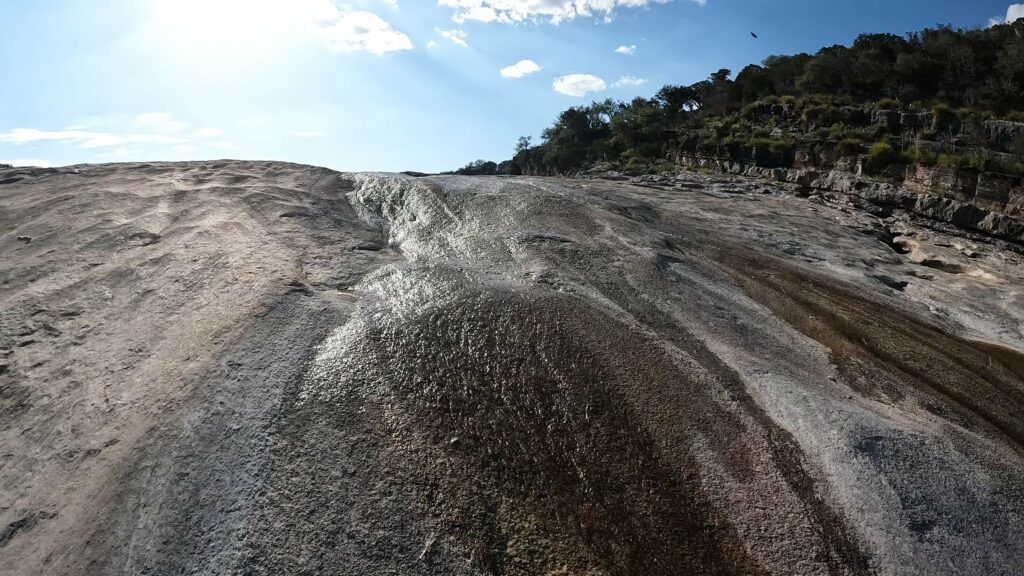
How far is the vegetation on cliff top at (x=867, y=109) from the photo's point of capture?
49.6 ft

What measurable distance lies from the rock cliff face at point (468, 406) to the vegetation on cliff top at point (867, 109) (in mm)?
12078

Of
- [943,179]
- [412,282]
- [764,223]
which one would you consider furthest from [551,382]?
[943,179]

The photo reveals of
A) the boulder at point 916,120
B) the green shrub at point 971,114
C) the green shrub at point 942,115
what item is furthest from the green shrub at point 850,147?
the green shrub at point 971,114

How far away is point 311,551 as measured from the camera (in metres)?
2.32

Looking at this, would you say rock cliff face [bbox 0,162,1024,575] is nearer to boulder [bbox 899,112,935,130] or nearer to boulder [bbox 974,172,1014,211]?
boulder [bbox 974,172,1014,211]

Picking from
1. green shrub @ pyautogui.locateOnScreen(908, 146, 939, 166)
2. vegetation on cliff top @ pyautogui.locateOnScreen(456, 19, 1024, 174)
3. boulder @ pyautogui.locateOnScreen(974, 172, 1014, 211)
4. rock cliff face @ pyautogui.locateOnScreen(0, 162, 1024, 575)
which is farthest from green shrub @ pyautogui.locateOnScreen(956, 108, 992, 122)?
rock cliff face @ pyautogui.locateOnScreen(0, 162, 1024, 575)

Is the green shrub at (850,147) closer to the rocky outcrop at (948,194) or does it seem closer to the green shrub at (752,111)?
the rocky outcrop at (948,194)

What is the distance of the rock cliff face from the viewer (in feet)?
7.98

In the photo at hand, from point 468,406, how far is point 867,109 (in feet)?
67.5

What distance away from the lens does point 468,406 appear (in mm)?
3164

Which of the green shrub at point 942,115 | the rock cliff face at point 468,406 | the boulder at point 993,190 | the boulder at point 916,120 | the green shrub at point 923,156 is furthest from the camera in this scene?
the boulder at point 916,120

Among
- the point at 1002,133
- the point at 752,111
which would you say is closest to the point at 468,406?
the point at 1002,133

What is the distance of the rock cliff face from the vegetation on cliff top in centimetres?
1208

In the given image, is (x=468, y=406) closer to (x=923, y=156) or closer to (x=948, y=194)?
(x=948, y=194)
